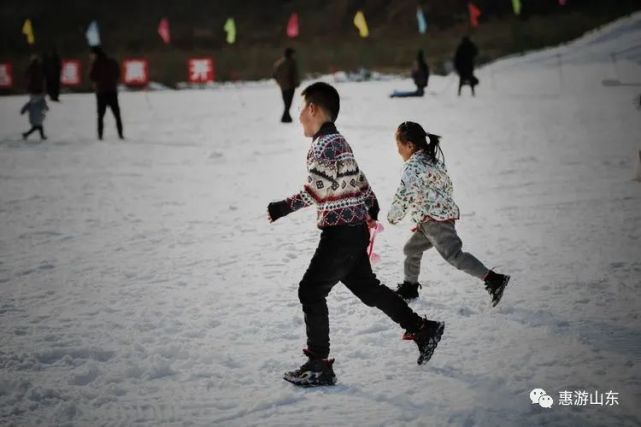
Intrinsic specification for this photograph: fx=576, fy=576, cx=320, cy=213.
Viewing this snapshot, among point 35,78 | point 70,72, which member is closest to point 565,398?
point 35,78

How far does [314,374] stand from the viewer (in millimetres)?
2873

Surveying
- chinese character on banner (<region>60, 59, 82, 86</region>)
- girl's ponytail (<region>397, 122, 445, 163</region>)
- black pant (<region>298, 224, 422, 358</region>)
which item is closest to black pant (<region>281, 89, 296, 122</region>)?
girl's ponytail (<region>397, 122, 445, 163</region>)

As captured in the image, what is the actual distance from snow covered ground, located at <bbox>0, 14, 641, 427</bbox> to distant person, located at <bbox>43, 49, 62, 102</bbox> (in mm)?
13355

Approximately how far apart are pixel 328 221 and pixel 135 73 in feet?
104

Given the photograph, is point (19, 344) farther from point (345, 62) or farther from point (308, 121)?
point (345, 62)

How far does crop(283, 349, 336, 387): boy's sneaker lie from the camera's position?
287 cm

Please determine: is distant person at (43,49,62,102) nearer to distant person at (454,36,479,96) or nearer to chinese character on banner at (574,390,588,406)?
distant person at (454,36,479,96)

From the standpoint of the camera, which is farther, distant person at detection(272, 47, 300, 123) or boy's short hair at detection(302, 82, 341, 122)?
distant person at detection(272, 47, 300, 123)

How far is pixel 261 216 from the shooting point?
615 centimetres

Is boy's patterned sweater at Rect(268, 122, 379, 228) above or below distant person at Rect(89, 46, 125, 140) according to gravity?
below

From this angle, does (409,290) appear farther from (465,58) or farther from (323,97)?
(465,58)

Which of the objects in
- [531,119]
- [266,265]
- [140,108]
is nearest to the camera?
[266,265]

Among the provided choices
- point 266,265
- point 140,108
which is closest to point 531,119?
point 266,265

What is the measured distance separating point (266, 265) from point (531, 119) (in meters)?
9.51
